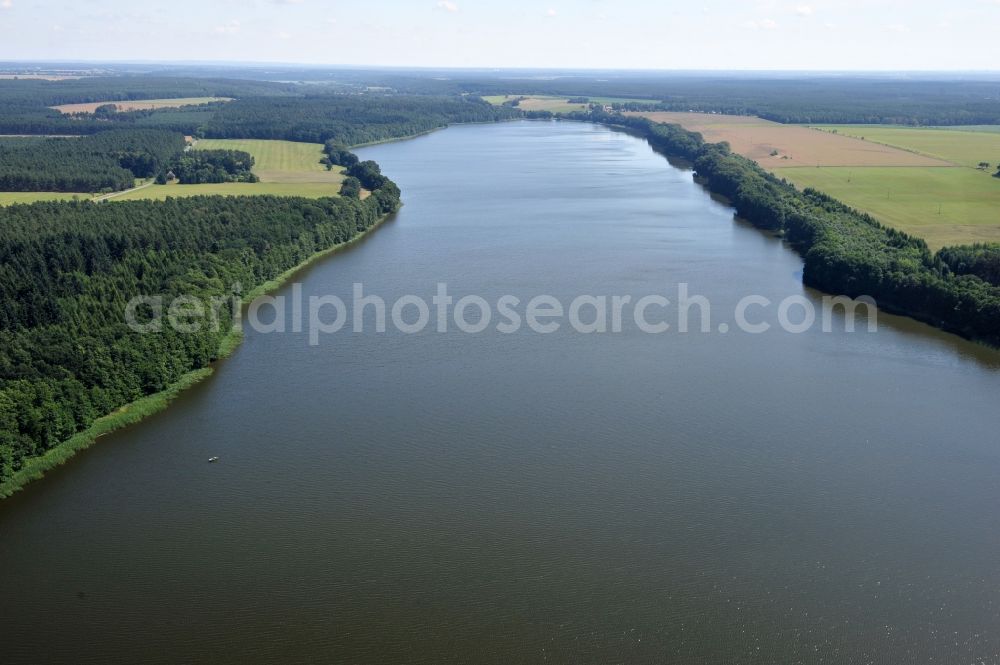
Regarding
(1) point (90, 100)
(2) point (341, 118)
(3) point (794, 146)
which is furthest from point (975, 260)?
(1) point (90, 100)

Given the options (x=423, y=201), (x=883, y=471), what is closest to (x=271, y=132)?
(x=423, y=201)

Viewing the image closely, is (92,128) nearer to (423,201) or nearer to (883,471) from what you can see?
(423,201)

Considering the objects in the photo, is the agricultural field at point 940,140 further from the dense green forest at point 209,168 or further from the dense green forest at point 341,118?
the dense green forest at point 209,168

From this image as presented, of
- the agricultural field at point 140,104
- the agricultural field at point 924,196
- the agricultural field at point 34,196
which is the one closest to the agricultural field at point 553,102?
the agricultural field at point 140,104

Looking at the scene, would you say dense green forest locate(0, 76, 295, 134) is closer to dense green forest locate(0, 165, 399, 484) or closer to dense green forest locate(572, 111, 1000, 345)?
dense green forest locate(0, 165, 399, 484)

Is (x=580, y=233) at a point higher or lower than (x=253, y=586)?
higher

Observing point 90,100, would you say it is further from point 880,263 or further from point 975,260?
point 975,260
